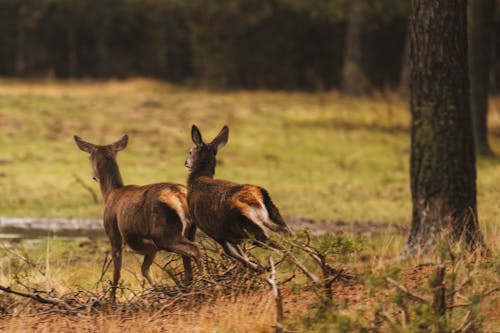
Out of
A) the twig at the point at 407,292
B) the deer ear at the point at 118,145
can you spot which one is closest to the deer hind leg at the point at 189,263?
the deer ear at the point at 118,145

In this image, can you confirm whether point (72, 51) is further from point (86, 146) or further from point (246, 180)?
point (86, 146)

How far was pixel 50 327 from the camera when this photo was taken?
8766mm

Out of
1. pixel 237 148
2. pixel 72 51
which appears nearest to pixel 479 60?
pixel 237 148

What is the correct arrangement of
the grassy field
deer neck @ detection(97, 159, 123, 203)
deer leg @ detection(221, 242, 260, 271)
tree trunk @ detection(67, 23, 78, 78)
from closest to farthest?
the grassy field → deer leg @ detection(221, 242, 260, 271) → deer neck @ detection(97, 159, 123, 203) → tree trunk @ detection(67, 23, 78, 78)

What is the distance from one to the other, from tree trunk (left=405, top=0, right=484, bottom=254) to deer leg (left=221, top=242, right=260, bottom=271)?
3658mm

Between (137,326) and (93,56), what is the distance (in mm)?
44136

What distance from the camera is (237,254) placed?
29.2 feet

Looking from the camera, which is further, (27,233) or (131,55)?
(131,55)

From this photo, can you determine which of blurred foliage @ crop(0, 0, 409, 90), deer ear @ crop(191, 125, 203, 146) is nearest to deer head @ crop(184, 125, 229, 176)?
deer ear @ crop(191, 125, 203, 146)

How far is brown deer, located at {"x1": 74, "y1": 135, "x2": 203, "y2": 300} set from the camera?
908cm

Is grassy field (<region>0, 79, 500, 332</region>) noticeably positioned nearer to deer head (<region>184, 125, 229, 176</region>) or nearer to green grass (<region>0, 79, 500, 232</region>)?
green grass (<region>0, 79, 500, 232</region>)

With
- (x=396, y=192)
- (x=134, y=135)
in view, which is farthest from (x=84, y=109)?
(x=396, y=192)

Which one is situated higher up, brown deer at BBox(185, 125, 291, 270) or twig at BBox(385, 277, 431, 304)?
brown deer at BBox(185, 125, 291, 270)

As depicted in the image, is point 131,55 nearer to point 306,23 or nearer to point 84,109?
point 306,23
